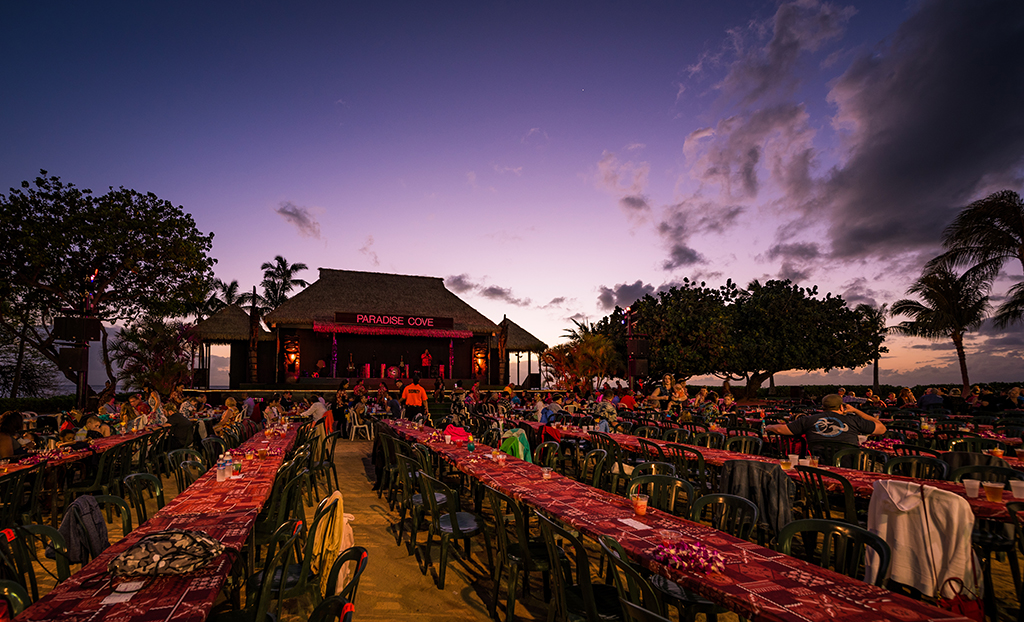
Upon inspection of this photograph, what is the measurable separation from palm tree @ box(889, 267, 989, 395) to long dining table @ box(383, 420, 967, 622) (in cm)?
2547

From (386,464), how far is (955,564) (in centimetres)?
737

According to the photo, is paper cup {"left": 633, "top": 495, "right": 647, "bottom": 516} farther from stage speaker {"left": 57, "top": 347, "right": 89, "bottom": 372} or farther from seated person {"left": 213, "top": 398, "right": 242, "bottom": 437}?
stage speaker {"left": 57, "top": 347, "right": 89, "bottom": 372}

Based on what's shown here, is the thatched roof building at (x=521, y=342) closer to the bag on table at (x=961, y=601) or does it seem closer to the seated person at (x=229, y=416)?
the seated person at (x=229, y=416)

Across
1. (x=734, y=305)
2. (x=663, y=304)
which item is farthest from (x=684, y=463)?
(x=734, y=305)

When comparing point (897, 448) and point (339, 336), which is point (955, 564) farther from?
point (339, 336)

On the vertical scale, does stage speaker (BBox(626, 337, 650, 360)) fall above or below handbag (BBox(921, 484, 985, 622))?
above

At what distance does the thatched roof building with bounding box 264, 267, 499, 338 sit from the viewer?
28219mm

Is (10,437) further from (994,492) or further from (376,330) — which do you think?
(376,330)

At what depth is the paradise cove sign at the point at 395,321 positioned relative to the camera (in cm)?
2809

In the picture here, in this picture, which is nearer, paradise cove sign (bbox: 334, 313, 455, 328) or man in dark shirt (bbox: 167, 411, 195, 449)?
man in dark shirt (bbox: 167, 411, 195, 449)

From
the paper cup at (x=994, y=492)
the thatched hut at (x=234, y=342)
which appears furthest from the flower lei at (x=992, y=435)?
the thatched hut at (x=234, y=342)

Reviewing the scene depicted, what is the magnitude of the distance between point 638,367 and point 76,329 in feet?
57.1

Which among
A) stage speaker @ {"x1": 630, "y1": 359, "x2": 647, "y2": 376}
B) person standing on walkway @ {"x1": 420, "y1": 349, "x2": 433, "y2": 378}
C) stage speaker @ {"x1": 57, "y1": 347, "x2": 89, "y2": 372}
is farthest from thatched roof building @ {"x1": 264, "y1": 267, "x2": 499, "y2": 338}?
stage speaker @ {"x1": 630, "y1": 359, "x2": 647, "y2": 376}

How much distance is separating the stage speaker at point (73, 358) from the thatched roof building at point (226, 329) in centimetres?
1324
